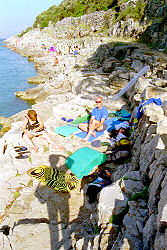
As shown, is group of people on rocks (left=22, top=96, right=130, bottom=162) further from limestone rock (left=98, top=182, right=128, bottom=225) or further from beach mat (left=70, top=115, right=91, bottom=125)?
limestone rock (left=98, top=182, right=128, bottom=225)

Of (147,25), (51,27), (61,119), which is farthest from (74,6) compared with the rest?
(61,119)

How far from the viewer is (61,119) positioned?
7988 millimetres

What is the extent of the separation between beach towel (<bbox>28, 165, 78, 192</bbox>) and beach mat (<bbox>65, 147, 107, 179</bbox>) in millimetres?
258

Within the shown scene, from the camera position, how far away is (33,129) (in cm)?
616

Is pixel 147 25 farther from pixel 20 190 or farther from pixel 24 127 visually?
pixel 20 190

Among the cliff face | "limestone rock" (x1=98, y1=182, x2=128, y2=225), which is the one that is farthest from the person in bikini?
the cliff face

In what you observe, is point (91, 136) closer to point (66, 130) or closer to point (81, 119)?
point (66, 130)

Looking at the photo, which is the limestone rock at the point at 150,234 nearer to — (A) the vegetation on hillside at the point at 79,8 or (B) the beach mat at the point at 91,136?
(B) the beach mat at the point at 91,136

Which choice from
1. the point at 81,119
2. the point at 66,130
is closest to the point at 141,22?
the point at 81,119

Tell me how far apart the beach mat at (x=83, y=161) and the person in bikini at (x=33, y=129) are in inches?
31.1

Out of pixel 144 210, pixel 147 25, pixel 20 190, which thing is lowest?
pixel 20 190

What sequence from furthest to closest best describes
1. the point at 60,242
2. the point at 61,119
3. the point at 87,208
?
the point at 61,119, the point at 87,208, the point at 60,242

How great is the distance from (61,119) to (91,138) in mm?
2109

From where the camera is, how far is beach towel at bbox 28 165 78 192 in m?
4.52
